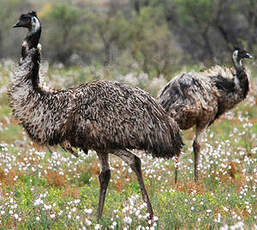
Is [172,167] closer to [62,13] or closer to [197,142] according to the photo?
[197,142]

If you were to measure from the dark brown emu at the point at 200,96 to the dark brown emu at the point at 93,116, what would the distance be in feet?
6.29

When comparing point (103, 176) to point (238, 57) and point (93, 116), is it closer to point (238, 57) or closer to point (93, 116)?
point (93, 116)

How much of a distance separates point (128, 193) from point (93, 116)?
2.15 metres

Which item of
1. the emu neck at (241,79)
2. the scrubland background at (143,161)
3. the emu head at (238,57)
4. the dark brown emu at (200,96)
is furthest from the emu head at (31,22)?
the emu head at (238,57)

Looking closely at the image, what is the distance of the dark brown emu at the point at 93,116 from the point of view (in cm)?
495

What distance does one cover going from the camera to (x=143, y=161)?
769 cm

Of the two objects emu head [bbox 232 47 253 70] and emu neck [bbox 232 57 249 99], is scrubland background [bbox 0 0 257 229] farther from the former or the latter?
emu head [bbox 232 47 253 70]

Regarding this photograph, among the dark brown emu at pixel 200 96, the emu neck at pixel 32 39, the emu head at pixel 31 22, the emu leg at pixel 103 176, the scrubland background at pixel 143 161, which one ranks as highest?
the emu head at pixel 31 22

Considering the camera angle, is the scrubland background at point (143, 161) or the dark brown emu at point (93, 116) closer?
the dark brown emu at point (93, 116)

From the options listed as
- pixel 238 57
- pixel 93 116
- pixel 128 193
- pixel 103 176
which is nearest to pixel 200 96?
pixel 238 57

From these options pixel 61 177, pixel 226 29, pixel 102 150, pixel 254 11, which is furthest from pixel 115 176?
pixel 226 29

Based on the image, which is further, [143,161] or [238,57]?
[238,57]

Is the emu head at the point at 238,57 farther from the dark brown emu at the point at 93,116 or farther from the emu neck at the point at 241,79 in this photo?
the dark brown emu at the point at 93,116

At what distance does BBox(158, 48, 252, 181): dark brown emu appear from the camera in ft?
23.6
